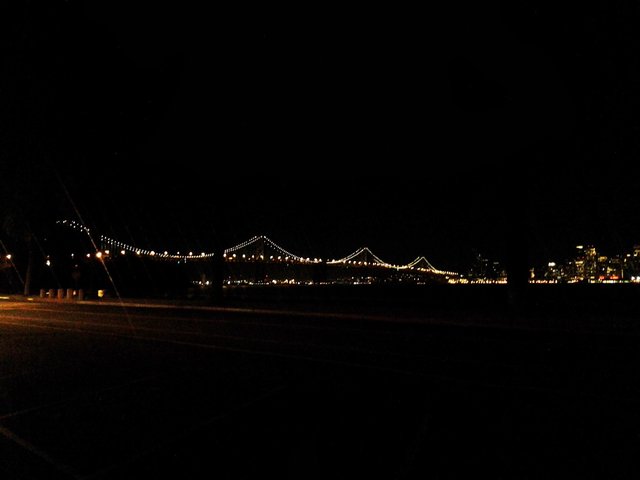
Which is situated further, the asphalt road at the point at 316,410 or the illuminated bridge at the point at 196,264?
the illuminated bridge at the point at 196,264

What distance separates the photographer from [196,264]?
79125 millimetres

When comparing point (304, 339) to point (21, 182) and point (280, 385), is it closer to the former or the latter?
point (280, 385)

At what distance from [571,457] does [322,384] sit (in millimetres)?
4659

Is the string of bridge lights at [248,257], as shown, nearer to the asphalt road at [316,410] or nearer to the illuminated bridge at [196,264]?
the illuminated bridge at [196,264]

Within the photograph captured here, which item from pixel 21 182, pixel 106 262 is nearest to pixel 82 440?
pixel 21 182

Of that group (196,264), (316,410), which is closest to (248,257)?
(196,264)

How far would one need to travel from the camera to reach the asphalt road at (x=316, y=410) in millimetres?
6012

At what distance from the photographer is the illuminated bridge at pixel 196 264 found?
191 ft

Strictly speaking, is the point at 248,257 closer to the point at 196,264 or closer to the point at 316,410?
the point at 196,264

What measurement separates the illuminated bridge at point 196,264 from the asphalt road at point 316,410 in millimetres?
24967

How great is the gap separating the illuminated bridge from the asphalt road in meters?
25.0

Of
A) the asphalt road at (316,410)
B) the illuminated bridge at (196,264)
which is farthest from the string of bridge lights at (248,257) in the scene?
the asphalt road at (316,410)

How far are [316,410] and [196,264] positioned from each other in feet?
238

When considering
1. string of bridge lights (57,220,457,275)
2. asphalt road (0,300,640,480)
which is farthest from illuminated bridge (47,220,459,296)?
asphalt road (0,300,640,480)
